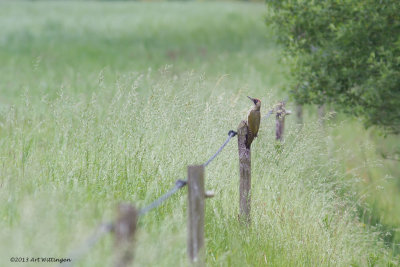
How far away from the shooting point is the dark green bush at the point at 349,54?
20.1ft

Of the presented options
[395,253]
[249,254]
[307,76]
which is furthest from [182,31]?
[249,254]

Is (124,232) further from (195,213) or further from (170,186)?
(170,186)

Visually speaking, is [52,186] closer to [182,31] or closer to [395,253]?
[395,253]

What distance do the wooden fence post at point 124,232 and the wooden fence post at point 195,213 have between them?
79 centimetres

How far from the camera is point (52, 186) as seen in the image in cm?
405

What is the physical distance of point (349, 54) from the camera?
253 inches

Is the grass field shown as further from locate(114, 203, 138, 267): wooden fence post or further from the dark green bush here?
the dark green bush

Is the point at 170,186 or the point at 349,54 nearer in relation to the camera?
the point at 170,186

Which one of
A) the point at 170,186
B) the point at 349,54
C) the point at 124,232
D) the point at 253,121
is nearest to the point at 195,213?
the point at 124,232

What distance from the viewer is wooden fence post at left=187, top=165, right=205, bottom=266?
3.19m

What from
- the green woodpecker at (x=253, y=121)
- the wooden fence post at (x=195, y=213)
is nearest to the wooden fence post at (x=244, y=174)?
the green woodpecker at (x=253, y=121)

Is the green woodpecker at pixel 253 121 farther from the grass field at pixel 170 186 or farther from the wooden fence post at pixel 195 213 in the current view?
the wooden fence post at pixel 195 213

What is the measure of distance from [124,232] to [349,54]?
15.8 ft

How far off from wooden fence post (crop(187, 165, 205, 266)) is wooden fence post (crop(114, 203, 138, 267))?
0.79 meters
